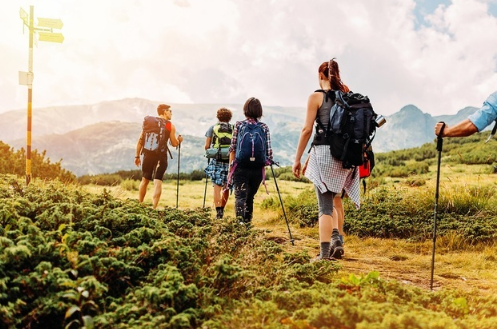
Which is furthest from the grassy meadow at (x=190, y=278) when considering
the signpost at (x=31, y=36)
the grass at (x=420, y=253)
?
the signpost at (x=31, y=36)

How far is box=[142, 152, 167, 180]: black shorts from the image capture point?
10711 mm

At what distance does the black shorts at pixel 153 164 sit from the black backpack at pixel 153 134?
108 millimetres

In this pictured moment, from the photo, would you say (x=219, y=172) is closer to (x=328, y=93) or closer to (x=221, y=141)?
(x=221, y=141)

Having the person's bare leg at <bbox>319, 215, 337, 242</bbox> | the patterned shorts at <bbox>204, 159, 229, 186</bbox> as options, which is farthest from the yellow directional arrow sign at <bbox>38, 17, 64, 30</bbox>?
the person's bare leg at <bbox>319, 215, 337, 242</bbox>

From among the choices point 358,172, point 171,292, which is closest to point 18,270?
point 171,292

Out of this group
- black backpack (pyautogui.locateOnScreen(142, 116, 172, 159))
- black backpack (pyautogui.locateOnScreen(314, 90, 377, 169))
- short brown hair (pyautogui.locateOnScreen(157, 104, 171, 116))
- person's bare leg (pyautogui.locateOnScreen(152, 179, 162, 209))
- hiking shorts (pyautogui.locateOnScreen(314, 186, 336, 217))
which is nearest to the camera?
black backpack (pyautogui.locateOnScreen(314, 90, 377, 169))

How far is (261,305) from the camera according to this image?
3.70 metres

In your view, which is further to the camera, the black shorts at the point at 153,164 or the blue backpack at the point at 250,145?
the black shorts at the point at 153,164

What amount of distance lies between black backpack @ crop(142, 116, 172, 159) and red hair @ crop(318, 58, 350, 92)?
4970mm

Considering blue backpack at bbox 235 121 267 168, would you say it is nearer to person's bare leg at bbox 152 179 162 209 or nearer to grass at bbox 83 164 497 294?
grass at bbox 83 164 497 294

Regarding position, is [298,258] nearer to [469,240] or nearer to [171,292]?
[171,292]

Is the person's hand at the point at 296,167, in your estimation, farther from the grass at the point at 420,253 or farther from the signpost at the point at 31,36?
the signpost at the point at 31,36

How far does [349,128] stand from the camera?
618 centimetres

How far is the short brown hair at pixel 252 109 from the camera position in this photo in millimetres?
8297
